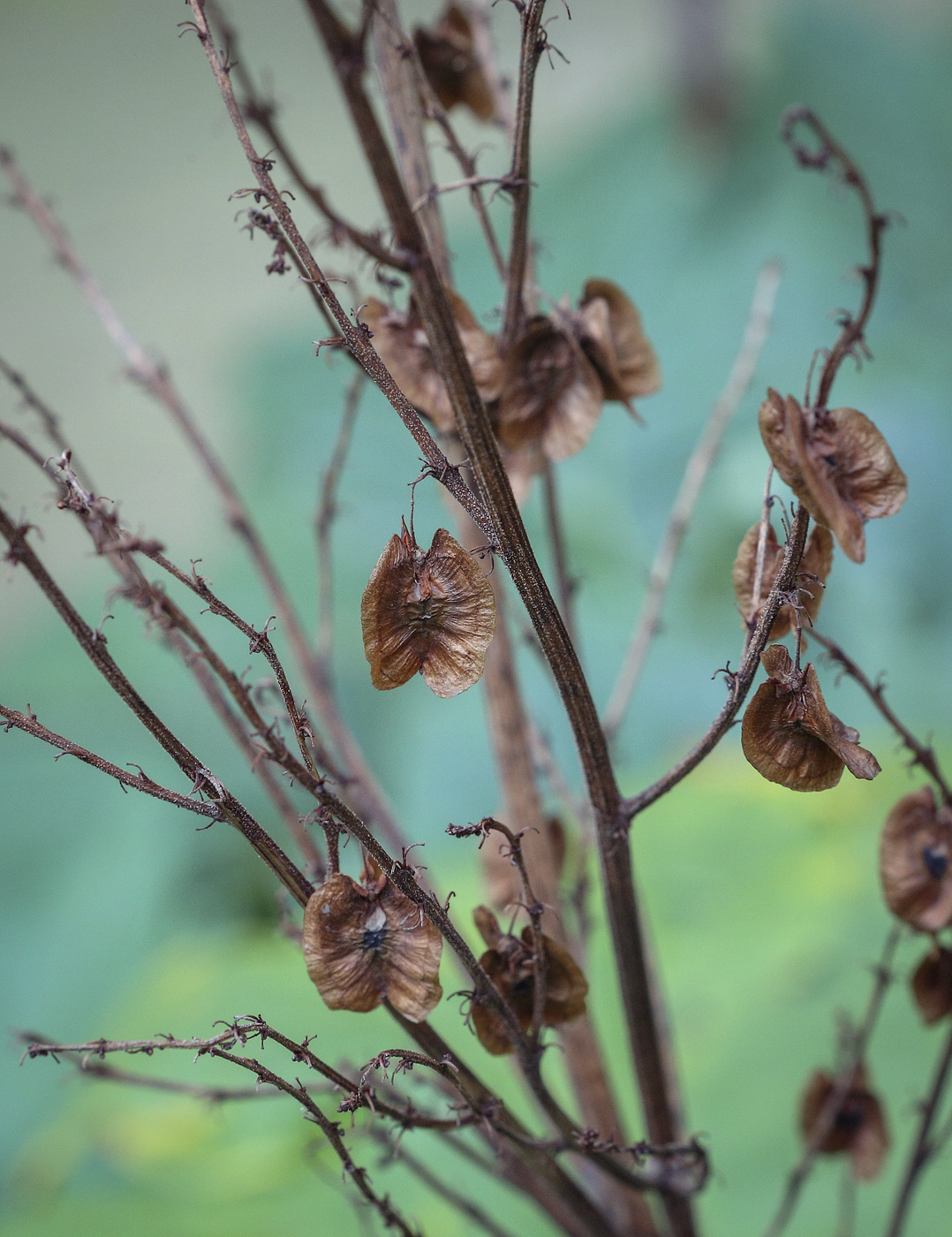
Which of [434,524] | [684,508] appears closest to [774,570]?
[684,508]

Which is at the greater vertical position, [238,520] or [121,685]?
[238,520]

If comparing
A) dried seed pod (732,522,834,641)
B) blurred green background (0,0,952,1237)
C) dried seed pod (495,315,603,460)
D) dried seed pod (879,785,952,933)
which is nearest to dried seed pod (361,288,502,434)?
dried seed pod (495,315,603,460)

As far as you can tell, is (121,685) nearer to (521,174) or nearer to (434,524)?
(521,174)

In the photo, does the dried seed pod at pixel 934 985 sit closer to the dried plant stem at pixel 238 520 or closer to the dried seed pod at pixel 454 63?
the dried plant stem at pixel 238 520

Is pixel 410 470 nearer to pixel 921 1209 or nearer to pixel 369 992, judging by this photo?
pixel 921 1209

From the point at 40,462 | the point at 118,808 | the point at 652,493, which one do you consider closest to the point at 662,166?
the point at 652,493
